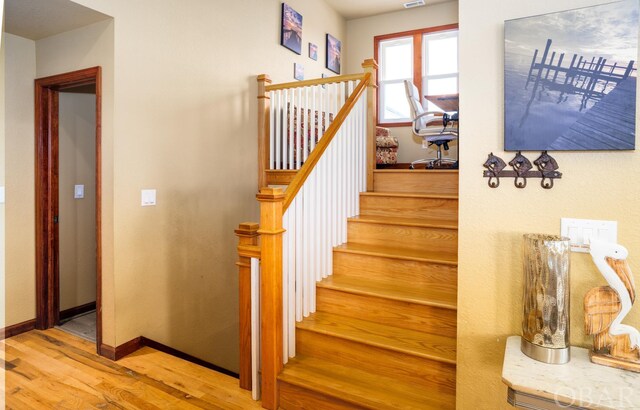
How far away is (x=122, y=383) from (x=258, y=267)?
1.13 meters

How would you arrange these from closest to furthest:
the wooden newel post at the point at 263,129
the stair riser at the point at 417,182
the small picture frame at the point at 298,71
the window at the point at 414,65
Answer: the stair riser at the point at 417,182 < the wooden newel post at the point at 263,129 < the small picture frame at the point at 298,71 < the window at the point at 414,65

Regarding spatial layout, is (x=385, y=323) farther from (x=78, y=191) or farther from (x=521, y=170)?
(x=78, y=191)

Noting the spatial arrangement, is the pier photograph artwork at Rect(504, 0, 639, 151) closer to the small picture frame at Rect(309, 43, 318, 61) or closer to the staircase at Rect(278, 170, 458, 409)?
the staircase at Rect(278, 170, 458, 409)

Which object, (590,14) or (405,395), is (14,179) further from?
(590,14)

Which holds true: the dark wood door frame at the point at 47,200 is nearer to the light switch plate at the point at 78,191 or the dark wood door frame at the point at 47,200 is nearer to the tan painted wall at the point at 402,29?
the light switch plate at the point at 78,191

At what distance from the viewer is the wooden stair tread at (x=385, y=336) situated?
198 centimetres

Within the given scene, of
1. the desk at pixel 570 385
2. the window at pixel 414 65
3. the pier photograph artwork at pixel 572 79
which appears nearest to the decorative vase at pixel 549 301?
the desk at pixel 570 385

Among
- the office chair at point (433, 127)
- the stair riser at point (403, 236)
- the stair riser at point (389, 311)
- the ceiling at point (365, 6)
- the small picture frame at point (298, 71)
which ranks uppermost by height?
the ceiling at point (365, 6)

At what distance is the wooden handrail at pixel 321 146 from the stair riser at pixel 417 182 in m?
0.78

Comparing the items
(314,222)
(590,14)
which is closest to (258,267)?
(314,222)

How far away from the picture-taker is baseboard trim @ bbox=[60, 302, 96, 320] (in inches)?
136

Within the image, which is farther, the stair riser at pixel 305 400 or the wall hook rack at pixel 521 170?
the stair riser at pixel 305 400

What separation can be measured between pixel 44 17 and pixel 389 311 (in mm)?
3081

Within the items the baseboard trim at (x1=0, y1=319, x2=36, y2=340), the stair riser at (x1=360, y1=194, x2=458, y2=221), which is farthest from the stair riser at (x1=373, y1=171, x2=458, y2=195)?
the baseboard trim at (x1=0, y1=319, x2=36, y2=340)
